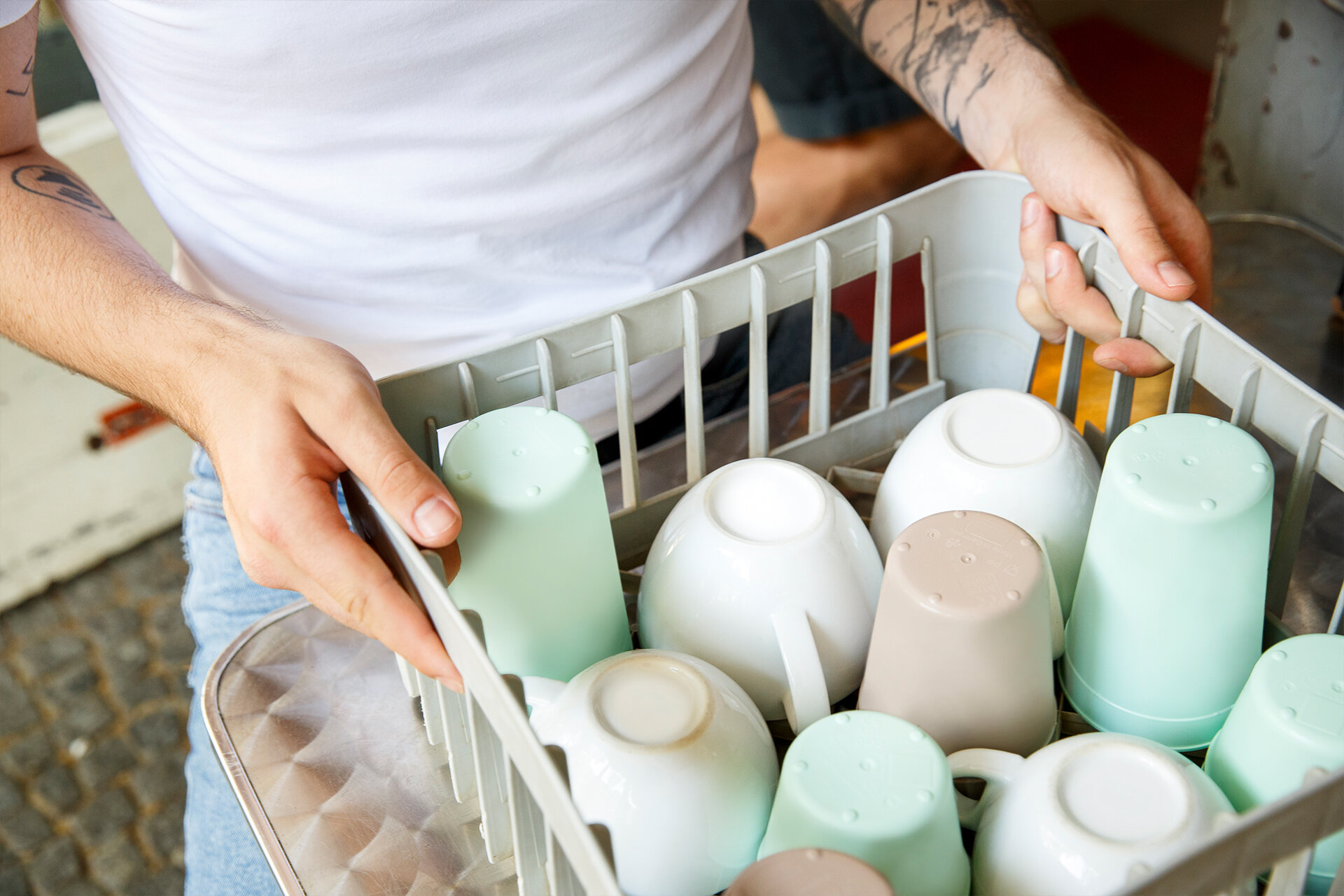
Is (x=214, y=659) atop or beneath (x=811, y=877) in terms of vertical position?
beneath

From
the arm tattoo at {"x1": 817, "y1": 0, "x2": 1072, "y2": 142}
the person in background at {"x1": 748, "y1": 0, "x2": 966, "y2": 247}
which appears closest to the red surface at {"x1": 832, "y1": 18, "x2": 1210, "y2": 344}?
the person in background at {"x1": 748, "y1": 0, "x2": 966, "y2": 247}

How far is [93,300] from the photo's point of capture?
604 millimetres

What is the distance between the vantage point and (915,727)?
14.7 inches

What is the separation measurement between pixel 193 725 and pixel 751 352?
467 mm

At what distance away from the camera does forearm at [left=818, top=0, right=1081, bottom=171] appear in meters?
0.71

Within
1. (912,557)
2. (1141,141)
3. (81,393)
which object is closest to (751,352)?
(912,557)

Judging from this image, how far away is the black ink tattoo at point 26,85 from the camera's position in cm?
66

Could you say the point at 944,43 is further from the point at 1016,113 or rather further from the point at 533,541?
the point at 533,541

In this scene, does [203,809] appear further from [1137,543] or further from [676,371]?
[1137,543]

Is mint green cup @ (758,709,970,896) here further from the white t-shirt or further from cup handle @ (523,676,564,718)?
the white t-shirt

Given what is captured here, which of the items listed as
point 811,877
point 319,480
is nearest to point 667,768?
point 811,877

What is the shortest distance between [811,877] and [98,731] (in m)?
1.30

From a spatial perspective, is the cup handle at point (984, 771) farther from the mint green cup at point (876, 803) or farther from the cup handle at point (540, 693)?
the cup handle at point (540, 693)

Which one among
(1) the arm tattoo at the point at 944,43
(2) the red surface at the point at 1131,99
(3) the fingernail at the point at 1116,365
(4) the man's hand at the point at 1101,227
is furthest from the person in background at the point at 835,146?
(3) the fingernail at the point at 1116,365
